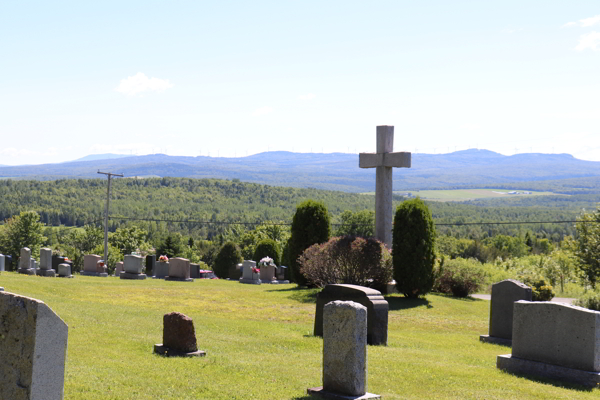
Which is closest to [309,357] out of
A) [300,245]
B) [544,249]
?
[300,245]

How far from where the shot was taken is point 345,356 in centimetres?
742

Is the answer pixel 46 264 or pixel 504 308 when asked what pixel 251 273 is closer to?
pixel 46 264

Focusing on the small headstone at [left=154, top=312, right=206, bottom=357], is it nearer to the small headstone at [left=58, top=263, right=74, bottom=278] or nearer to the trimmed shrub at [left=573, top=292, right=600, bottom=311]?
the trimmed shrub at [left=573, top=292, right=600, bottom=311]

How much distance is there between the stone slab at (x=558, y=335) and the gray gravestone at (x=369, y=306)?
297cm

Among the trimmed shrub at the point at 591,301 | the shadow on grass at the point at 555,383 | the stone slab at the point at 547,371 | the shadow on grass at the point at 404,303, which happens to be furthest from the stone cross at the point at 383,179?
the shadow on grass at the point at 555,383

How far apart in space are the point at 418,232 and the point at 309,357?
11.2m

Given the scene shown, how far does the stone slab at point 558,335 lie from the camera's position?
9.36 m

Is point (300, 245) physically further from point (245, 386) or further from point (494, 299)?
point (245, 386)

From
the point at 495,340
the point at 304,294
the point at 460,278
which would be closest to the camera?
the point at 495,340

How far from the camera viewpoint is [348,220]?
70438 millimetres

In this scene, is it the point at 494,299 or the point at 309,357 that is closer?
the point at 309,357

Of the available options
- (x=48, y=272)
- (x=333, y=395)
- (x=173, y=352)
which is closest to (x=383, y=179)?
(x=173, y=352)

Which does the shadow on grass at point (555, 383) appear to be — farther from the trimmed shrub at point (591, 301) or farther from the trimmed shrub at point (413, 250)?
the trimmed shrub at point (413, 250)

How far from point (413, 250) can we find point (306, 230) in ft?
18.5
